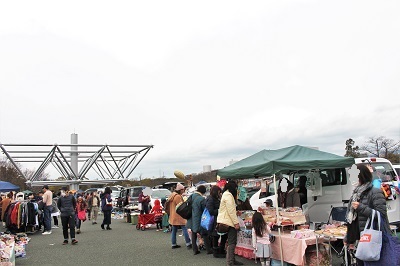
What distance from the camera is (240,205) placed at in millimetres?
9328

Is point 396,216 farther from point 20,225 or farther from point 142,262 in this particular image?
point 20,225

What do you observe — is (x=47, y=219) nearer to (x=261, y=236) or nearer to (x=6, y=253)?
(x=6, y=253)

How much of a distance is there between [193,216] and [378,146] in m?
47.2

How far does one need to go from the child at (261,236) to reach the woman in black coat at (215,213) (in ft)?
4.20

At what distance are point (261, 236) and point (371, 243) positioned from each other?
2663 millimetres

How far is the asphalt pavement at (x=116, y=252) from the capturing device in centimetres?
867

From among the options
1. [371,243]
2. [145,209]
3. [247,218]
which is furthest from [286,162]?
[145,209]

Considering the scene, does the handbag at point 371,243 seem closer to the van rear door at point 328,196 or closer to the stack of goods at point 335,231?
the stack of goods at point 335,231

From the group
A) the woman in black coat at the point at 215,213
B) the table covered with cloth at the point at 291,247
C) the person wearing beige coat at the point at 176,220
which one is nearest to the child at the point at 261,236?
the table covered with cloth at the point at 291,247

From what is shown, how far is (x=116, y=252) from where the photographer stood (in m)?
10.1

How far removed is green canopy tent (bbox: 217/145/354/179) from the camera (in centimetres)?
730

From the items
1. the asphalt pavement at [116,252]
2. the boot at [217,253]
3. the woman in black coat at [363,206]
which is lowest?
the asphalt pavement at [116,252]

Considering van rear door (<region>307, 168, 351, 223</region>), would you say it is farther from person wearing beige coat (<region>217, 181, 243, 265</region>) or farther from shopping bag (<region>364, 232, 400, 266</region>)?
shopping bag (<region>364, 232, 400, 266</region>)

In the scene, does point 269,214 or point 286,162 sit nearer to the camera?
point 286,162
